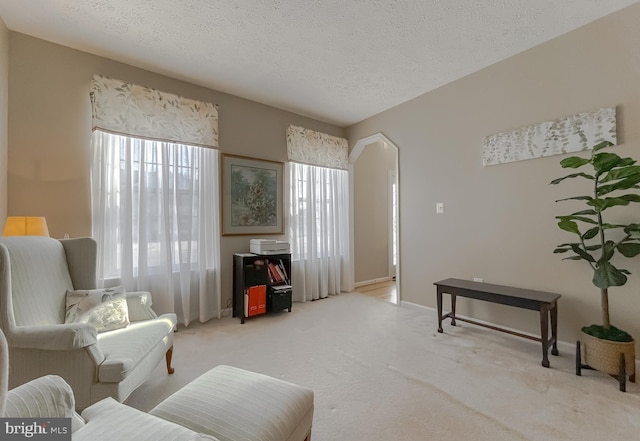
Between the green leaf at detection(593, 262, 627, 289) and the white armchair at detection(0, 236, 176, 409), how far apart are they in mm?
3070

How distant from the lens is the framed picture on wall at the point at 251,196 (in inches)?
138

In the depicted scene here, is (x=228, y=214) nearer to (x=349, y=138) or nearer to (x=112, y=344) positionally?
(x=112, y=344)

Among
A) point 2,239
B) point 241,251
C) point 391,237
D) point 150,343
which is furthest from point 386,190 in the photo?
point 2,239

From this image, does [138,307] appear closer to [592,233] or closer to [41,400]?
[41,400]

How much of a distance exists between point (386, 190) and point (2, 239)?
5.19 m

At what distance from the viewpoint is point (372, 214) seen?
530 centimetres

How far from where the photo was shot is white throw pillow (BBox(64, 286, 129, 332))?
1.84 meters

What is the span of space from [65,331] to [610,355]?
338cm

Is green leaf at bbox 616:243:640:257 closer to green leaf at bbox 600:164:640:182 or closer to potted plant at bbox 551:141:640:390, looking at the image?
potted plant at bbox 551:141:640:390

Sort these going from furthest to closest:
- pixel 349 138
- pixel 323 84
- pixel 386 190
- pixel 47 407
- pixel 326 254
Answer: pixel 386 190 → pixel 349 138 → pixel 326 254 → pixel 323 84 → pixel 47 407

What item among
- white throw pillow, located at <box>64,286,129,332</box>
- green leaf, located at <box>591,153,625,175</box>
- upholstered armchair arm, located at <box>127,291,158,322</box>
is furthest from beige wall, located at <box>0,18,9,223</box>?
green leaf, located at <box>591,153,625,175</box>

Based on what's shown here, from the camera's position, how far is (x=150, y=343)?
1.77m

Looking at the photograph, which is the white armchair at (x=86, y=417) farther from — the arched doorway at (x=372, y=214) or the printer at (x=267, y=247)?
the arched doorway at (x=372, y=214)

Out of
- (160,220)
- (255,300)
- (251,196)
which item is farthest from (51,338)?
Answer: (251,196)
